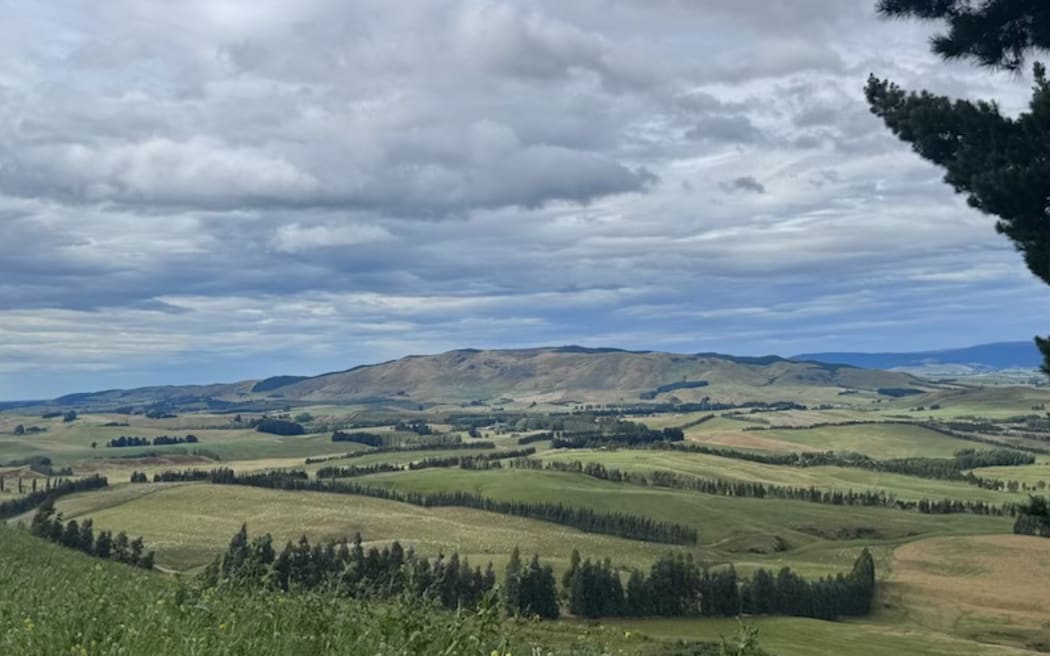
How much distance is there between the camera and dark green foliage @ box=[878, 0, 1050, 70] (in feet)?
62.5

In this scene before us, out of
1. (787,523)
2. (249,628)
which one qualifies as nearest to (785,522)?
(787,523)

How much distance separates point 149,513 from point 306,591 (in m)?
191

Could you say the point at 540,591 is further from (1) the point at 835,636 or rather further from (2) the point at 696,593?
(1) the point at 835,636

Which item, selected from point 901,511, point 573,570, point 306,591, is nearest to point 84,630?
point 306,591

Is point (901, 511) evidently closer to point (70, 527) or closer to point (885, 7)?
point (70, 527)

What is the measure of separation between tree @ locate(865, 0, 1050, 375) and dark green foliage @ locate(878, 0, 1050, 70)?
2 centimetres

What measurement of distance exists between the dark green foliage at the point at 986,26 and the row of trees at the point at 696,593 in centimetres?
8156

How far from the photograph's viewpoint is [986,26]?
19359 mm

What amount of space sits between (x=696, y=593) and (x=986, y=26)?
90874 millimetres

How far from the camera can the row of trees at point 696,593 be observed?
3804 inches

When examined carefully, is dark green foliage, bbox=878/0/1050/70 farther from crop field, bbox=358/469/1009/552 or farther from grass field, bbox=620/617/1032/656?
crop field, bbox=358/469/1009/552

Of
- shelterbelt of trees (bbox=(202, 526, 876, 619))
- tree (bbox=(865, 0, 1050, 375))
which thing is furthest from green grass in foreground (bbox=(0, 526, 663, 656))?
shelterbelt of trees (bbox=(202, 526, 876, 619))

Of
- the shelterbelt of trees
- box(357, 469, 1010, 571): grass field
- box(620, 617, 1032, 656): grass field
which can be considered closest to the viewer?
box(620, 617, 1032, 656): grass field

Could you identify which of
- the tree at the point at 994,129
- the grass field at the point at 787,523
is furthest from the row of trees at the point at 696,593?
the tree at the point at 994,129
